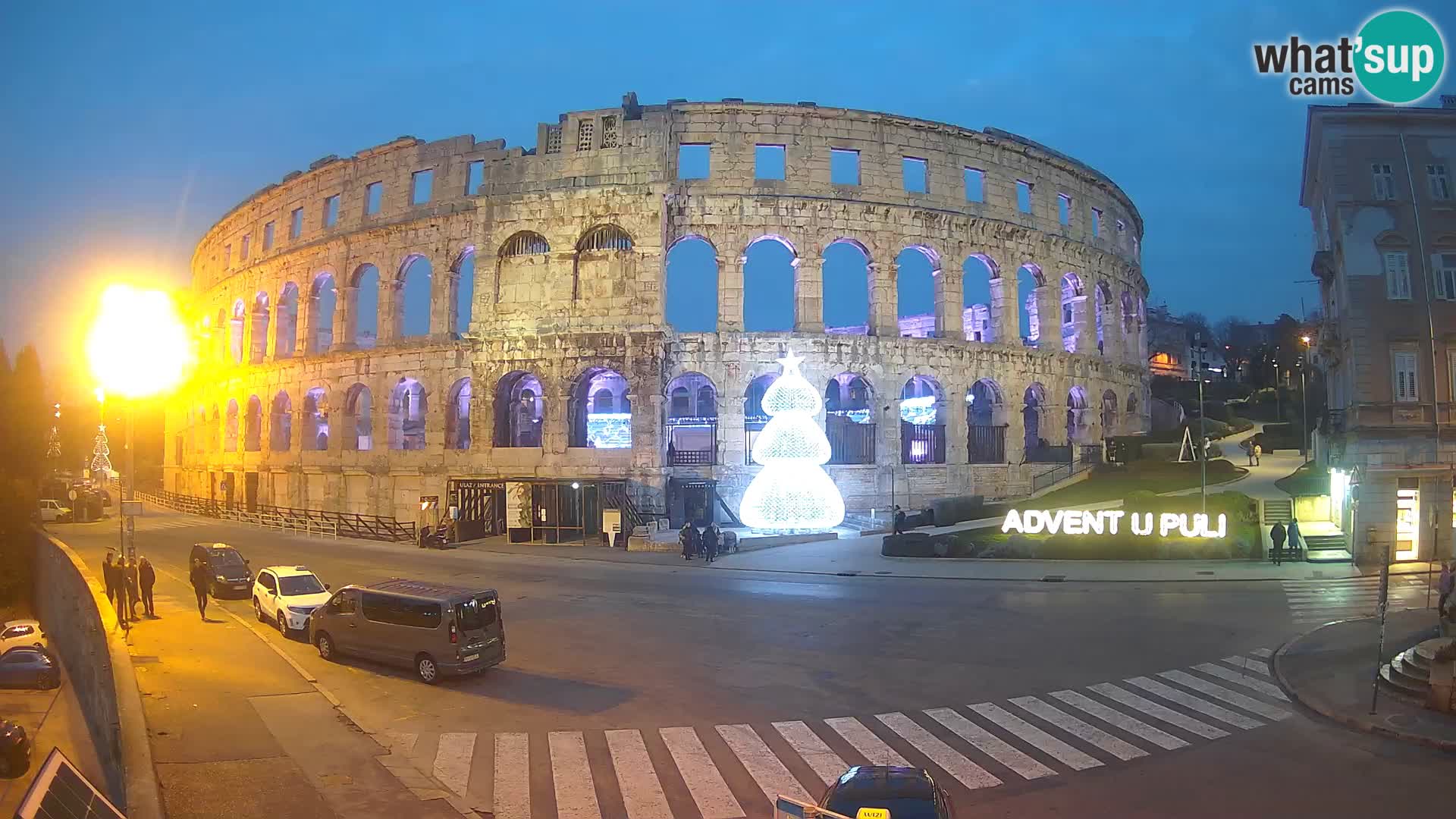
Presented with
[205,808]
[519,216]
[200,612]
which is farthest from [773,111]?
[205,808]

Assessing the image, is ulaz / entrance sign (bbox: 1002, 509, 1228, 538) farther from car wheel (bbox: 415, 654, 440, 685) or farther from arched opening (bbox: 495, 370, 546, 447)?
arched opening (bbox: 495, 370, 546, 447)

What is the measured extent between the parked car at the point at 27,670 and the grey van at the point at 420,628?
2143cm

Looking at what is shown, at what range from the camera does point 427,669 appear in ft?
47.5

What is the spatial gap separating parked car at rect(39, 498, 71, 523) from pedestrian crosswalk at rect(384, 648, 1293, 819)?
51864mm

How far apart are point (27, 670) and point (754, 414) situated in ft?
133

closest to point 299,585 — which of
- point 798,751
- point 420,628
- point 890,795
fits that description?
point 420,628

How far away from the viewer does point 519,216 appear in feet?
127

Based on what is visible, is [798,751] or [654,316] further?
[654,316]

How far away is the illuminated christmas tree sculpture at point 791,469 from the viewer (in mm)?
31672

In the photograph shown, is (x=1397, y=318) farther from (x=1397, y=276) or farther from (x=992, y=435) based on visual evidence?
(x=992, y=435)

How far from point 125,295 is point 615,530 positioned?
1808cm

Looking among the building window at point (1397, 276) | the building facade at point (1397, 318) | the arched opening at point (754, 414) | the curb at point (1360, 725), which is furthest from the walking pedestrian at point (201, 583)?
the building window at point (1397, 276)

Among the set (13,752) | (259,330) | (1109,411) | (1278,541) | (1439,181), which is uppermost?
(1439,181)

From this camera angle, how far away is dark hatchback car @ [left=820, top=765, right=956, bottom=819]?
22.2ft
